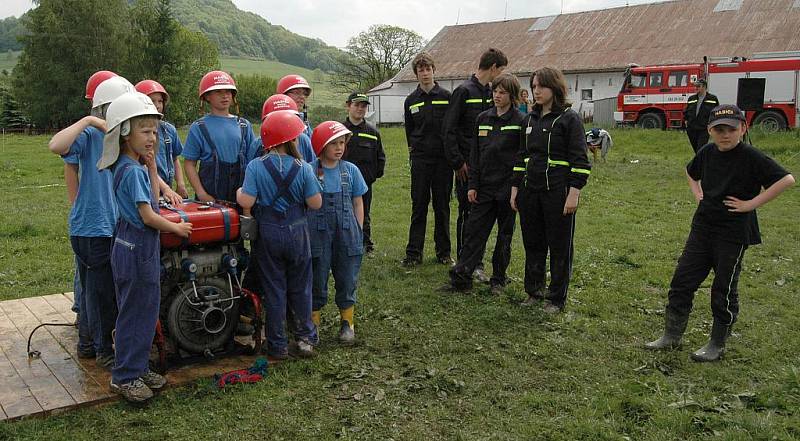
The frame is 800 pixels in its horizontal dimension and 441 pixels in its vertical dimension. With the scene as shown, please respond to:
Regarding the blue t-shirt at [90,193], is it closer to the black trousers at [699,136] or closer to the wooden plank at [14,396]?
the wooden plank at [14,396]

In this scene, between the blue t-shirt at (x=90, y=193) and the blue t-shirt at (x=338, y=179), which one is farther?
the blue t-shirt at (x=338, y=179)

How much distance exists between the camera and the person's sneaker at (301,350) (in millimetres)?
4793

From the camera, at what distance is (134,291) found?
3898mm

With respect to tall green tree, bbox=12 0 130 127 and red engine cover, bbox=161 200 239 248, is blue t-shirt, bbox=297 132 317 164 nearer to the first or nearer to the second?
red engine cover, bbox=161 200 239 248

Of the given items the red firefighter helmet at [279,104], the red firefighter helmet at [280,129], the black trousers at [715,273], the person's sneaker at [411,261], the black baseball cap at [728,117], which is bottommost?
the person's sneaker at [411,261]

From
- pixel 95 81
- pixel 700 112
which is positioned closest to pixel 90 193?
pixel 95 81

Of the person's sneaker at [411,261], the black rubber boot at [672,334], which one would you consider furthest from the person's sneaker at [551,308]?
the person's sneaker at [411,261]

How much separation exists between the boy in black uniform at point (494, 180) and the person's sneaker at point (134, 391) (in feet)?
10.3

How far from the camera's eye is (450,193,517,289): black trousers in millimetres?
6289

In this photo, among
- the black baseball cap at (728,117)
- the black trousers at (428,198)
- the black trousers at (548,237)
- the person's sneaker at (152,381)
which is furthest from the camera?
the black trousers at (428,198)

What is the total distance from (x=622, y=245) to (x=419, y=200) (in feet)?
9.55

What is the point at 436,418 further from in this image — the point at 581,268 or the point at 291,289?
the point at 581,268

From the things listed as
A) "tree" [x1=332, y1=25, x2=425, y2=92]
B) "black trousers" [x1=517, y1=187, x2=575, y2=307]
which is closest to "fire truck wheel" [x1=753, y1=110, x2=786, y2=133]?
"black trousers" [x1=517, y1=187, x2=575, y2=307]

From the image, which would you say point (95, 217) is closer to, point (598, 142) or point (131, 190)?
point (131, 190)
